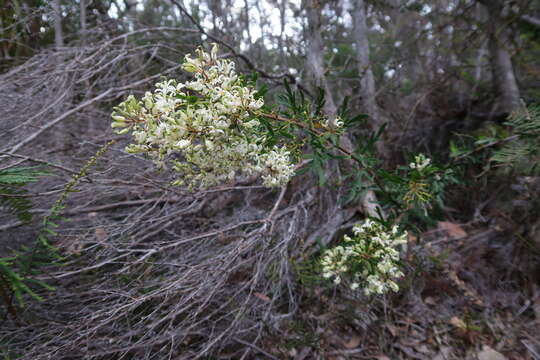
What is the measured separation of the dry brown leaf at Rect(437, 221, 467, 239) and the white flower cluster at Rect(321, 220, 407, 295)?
153cm

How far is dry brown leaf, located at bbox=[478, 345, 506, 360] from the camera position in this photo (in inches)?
82.7

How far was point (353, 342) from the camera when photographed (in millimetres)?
2381

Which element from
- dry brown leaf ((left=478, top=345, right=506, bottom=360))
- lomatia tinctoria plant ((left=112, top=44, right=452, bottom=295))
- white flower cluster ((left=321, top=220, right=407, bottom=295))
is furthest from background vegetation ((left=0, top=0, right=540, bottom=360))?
white flower cluster ((left=321, top=220, right=407, bottom=295))

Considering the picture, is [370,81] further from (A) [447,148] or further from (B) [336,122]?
(B) [336,122]

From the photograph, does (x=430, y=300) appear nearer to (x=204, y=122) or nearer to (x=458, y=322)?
(x=458, y=322)

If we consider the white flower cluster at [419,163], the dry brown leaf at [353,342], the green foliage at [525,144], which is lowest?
the dry brown leaf at [353,342]

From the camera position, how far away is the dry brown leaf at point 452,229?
9.96 ft

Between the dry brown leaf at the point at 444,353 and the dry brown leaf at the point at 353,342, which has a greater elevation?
the dry brown leaf at the point at 444,353

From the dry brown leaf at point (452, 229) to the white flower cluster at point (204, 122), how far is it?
2.53 metres

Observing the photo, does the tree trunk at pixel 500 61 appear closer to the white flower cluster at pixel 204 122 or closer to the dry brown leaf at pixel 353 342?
the dry brown leaf at pixel 353 342

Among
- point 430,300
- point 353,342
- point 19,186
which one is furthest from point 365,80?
point 19,186

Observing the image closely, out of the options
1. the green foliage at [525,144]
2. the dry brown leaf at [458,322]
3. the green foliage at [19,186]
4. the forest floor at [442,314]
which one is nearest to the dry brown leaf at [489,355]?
the forest floor at [442,314]

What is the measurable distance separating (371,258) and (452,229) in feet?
Answer: 6.14

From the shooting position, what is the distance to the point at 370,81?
3.80m
